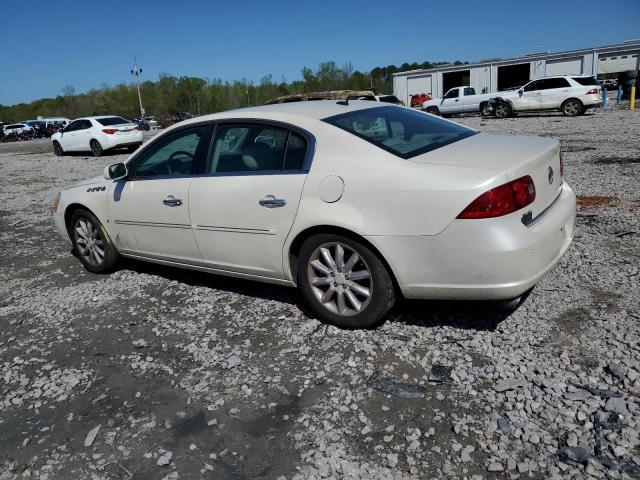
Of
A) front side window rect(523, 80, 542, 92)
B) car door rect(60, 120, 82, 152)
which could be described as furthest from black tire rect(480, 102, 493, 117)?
car door rect(60, 120, 82, 152)

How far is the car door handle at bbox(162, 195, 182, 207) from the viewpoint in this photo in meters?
4.22

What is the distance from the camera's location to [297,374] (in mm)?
3193

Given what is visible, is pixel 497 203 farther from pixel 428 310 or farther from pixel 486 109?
pixel 486 109

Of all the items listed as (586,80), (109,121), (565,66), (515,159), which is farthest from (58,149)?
(565,66)

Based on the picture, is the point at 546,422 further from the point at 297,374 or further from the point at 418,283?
the point at 297,374

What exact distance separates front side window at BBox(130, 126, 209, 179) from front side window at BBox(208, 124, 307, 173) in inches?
7.1

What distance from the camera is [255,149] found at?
390 centimetres

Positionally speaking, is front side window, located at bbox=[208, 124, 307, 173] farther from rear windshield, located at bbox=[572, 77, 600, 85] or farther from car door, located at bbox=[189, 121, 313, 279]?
rear windshield, located at bbox=[572, 77, 600, 85]

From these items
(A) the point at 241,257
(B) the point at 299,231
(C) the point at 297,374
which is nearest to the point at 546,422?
(C) the point at 297,374

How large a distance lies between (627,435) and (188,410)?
7.30ft

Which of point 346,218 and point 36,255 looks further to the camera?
point 36,255

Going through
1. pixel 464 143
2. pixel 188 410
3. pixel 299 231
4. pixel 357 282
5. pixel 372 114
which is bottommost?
pixel 188 410

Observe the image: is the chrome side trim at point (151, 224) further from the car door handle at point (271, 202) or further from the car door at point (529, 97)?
the car door at point (529, 97)

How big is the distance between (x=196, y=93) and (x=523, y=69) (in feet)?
199
